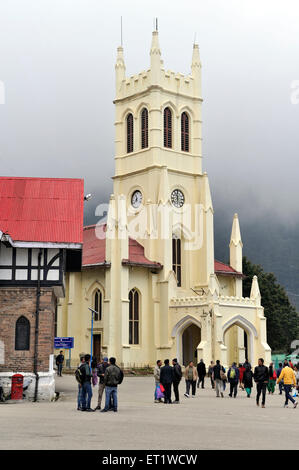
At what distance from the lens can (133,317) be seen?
52.8m

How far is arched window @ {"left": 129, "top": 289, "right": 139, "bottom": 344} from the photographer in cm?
5238

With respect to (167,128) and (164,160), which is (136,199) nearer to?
(164,160)

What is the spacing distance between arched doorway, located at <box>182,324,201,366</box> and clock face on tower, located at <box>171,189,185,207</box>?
1013 cm

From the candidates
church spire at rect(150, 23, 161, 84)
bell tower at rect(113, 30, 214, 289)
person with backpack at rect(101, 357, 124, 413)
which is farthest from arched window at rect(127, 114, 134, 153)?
person with backpack at rect(101, 357, 124, 413)

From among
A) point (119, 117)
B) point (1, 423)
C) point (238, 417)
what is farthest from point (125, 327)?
point (1, 423)

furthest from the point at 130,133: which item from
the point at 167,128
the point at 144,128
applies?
the point at 167,128

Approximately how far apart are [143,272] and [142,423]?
3743 cm

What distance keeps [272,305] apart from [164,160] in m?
24.7

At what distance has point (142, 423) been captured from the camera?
15.8m

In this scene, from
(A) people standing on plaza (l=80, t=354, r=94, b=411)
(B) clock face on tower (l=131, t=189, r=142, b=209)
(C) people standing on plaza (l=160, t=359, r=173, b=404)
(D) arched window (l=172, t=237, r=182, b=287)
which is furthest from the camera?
(B) clock face on tower (l=131, t=189, r=142, b=209)

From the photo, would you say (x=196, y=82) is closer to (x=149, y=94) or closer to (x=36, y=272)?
(x=149, y=94)

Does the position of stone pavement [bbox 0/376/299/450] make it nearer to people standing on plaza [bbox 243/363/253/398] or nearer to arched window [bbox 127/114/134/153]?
people standing on plaza [bbox 243/363/253/398]

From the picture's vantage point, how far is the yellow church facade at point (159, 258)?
51.0 metres

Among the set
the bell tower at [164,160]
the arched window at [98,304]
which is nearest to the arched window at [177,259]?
the bell tower at [164,160]
